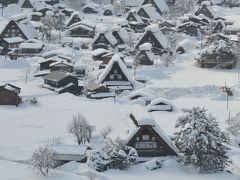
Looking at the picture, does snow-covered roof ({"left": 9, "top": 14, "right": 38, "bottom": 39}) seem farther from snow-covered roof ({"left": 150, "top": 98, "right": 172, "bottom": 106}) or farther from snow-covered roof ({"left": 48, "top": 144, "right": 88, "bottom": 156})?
snow-covered roof ({"left": 48, "top": 144, "right": 88, "bottom": 156})

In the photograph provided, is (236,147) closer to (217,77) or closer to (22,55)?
(217,77)

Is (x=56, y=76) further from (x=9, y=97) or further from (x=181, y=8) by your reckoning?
(x=181, y=8)

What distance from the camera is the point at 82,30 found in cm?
6097

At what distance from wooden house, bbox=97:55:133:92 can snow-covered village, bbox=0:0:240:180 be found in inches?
3.2

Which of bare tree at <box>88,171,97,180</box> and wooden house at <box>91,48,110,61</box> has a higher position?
wooden house at <box>91,48,110,61</box>

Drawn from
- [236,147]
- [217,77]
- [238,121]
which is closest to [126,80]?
[217,77]

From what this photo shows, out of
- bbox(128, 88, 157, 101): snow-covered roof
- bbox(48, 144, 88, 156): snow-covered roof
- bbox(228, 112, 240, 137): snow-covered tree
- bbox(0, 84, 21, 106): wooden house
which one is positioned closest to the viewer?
bbox(48, 144, 88, 156): snow-covered roof

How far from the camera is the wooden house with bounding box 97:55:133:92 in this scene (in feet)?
131

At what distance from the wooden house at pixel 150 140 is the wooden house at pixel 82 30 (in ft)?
124

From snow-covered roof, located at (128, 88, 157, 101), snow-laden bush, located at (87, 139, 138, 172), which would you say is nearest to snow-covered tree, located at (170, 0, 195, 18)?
snow-covered roof, located at (128, 88, 157, 101)

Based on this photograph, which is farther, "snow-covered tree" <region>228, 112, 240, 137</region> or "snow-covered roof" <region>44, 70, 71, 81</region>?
"snow-covered roof" <region>44, 70, 71, 81</region>

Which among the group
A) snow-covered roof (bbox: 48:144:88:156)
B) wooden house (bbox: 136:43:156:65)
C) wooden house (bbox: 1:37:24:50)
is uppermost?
wooden house (bbox: 1:37:24:50)

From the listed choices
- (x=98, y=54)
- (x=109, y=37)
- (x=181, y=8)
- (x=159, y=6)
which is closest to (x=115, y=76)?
(x=98, y=54)

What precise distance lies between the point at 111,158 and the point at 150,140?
2656 mm
